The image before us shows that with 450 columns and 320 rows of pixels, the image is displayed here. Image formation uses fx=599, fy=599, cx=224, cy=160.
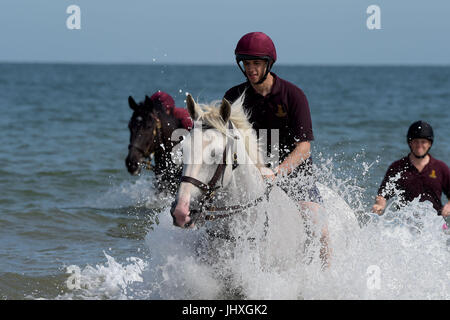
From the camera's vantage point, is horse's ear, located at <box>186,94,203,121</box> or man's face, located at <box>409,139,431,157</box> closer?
horse's ear, located at <box>186,94,203,121</box>

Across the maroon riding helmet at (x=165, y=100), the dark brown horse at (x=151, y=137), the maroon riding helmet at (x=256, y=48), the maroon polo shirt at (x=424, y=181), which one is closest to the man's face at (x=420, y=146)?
the maroon polo shirt at (x=424, y=181)

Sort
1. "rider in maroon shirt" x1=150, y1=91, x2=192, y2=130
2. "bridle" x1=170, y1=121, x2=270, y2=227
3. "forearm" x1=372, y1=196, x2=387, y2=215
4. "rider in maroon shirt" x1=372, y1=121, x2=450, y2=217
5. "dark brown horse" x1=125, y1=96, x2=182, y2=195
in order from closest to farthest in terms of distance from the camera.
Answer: "bridle" x1=170, y1=121, x2=270, y2=227 → "forearm" x1=372, y1=196, x2=387, y2=215 → "rider in maroon shirt" x1=372, y1=121, x2=450, y2=217 → "dark brown horse" x1=125, y1=96, x2=182, y2=195 → "rider in maroon shirt" x1=150, y1=91, x2=192, y2=130

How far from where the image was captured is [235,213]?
3.98 m

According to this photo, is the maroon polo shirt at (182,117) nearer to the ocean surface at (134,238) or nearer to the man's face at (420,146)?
the ocean surface at (134,238)

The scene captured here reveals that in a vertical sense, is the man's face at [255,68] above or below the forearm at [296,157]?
above

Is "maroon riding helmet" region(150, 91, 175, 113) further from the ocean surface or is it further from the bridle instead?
the bridle

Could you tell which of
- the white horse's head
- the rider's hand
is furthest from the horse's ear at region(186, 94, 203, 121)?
the rider's hand

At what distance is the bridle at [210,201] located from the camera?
145 inches

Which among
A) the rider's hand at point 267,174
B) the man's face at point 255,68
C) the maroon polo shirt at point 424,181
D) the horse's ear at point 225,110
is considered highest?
the man's face at point 255,68

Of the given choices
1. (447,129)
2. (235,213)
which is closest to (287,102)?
(235,213)

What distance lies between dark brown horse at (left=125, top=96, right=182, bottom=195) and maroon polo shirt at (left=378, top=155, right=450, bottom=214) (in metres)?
3.04

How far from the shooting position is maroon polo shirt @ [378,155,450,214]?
7.70m

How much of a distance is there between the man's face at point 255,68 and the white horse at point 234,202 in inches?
23.4
